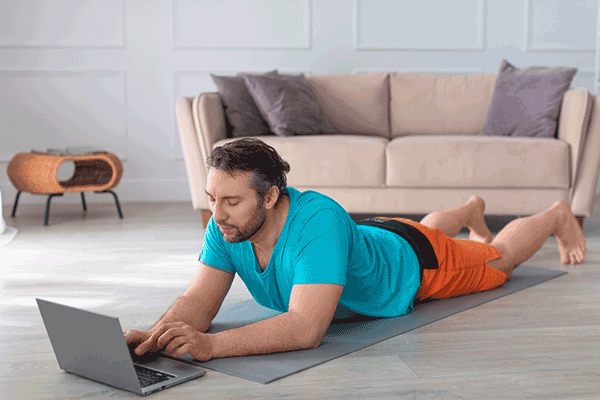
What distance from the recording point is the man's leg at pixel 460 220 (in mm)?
2473

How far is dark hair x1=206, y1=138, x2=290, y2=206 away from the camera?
5.09 feet

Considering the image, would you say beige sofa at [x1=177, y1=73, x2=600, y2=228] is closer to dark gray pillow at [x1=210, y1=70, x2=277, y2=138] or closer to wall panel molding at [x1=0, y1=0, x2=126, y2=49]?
dark gray pillow at [x1=210, y1=70, x2=277, y2=138]

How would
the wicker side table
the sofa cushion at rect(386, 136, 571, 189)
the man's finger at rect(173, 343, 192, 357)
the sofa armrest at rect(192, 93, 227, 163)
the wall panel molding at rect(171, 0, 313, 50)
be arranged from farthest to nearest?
the wall panel molding at rect(171, 0, 313, 50), the wicker side table, the sofa armrest at rect(192, 93, 227, 163), the sofa cushion at rect(386, 136, 571, 189), the man's finger at rect(173, 343, 192, 357)

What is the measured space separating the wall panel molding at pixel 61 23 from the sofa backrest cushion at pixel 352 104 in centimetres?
154

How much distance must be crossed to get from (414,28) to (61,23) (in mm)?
2451

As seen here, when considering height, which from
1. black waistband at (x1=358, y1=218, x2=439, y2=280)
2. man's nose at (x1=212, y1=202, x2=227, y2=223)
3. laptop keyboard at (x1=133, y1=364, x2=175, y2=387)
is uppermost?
man's nose at (x1=212, y1=202, x2=227, y2=223)

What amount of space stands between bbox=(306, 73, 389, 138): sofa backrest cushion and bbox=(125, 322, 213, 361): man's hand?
2722 millimetres

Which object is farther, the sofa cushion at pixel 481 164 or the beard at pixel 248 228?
the sofa cushion at pixel 481 164

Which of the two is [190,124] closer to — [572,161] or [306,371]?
[572,161]

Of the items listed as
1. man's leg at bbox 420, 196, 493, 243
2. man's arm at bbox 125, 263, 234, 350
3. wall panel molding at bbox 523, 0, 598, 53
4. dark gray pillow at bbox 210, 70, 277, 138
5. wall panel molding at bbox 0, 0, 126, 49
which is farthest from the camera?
wall panel molding at bbox 523, 0, 598, 53

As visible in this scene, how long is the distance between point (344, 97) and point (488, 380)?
2851 millimetres

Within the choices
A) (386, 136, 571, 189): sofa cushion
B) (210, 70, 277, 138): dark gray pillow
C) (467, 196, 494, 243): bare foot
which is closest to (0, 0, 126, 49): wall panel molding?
(210, 70, 277, 138): dark gray pillow

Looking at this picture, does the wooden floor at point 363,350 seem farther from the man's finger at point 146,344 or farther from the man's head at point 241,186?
the man's head at point 241,186

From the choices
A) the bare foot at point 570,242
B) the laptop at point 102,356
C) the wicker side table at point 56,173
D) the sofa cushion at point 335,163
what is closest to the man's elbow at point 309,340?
the laptop at point 102,356
